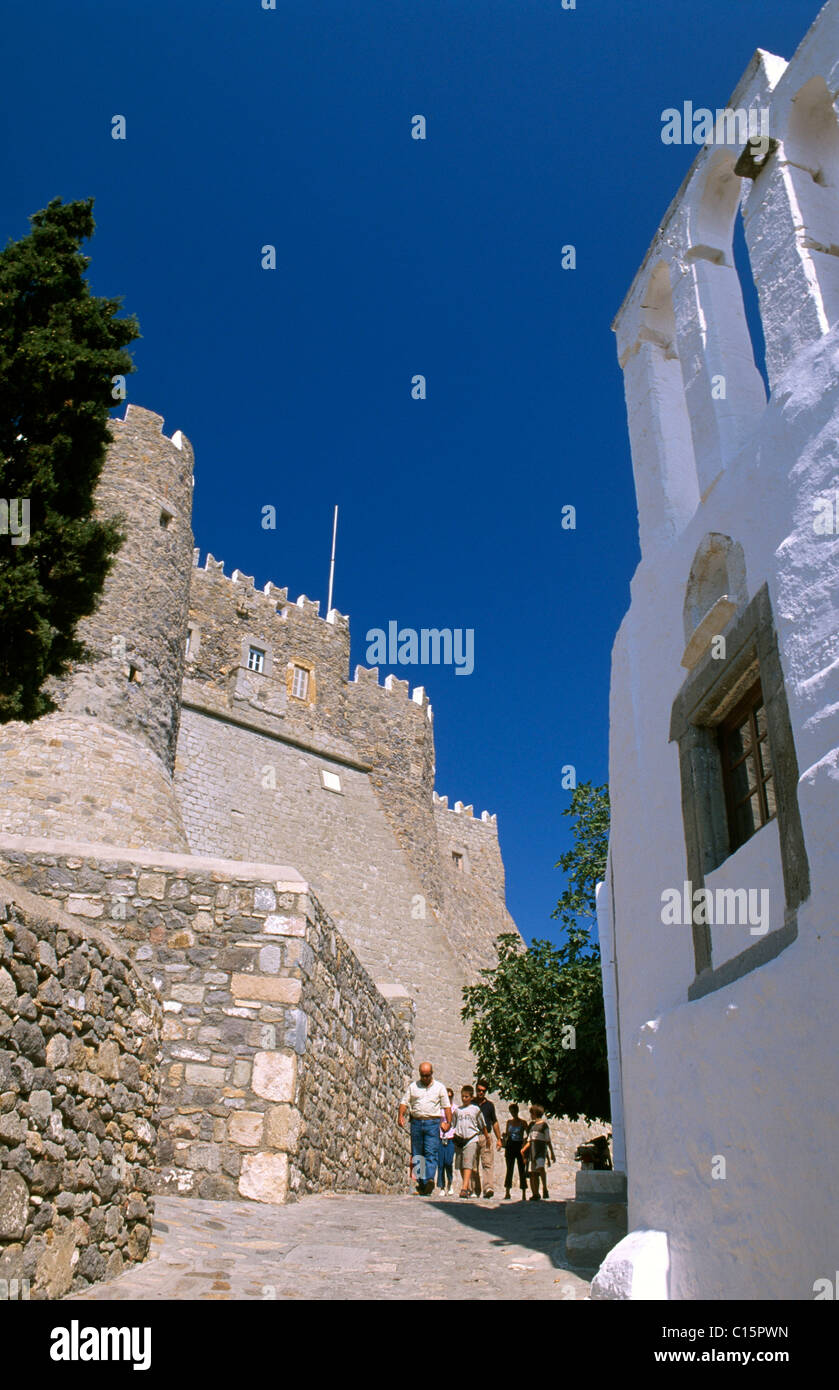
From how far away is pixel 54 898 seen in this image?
311 inches

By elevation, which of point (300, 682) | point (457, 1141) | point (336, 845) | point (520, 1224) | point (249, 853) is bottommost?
point (520, 1224)

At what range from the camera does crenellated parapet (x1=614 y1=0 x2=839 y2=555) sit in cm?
521

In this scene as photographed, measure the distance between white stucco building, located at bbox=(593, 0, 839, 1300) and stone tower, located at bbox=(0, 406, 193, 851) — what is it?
12190 millimetres

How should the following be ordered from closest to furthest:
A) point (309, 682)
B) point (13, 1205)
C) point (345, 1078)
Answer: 1. point (13, 1205)
2. point (345, 1078)
3. point (309, 682)

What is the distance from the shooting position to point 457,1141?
11258mm

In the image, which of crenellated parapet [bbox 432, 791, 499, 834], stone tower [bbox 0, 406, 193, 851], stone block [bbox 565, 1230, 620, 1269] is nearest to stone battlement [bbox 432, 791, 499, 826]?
crenellated parapet [bbox 432, 791, 499, 834]

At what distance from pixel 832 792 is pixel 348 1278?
3.55m

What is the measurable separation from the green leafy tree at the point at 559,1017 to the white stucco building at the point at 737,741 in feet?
26.4

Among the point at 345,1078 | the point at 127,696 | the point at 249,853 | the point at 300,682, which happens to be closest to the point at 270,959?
the point at 345,1078

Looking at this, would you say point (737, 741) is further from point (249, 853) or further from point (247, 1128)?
point (249, 853)

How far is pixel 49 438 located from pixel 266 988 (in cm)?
550

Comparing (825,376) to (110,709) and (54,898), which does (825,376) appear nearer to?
(54,898)

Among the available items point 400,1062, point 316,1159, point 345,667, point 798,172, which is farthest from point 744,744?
point 345,667

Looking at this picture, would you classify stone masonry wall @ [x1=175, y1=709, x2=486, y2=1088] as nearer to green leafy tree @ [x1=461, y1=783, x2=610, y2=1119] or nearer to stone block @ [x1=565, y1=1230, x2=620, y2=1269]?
green leafy tree @ [x1=461, y1=783, x2=610, y2=1119]
